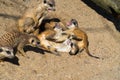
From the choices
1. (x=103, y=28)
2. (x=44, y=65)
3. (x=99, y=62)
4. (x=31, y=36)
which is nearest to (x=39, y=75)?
(x=44, y=65)

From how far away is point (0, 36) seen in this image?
6137mm

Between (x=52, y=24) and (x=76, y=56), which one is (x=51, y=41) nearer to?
(x=52, y=24)

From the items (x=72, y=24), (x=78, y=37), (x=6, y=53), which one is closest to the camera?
(x=6, y=53)

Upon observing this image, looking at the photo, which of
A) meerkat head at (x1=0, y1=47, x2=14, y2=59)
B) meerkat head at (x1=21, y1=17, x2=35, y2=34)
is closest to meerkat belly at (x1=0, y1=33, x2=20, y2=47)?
meerkat head at (x1=0, y1=47, x2=14, y2=59)

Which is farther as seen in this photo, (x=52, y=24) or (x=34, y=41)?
(x=52, y=24)

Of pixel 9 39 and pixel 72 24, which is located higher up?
pixel 9 39

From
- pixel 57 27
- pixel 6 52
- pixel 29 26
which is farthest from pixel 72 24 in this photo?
pixel 6 52

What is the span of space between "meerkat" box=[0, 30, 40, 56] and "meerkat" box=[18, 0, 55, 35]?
0.84 feet

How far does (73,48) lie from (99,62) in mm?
441

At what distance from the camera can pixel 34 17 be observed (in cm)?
665

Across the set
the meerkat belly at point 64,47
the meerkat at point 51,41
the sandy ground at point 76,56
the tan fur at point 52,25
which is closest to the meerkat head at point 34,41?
the sandy ground at point 76,56

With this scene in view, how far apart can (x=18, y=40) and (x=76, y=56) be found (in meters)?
1.00

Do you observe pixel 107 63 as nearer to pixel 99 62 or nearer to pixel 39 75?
pixel 99 62

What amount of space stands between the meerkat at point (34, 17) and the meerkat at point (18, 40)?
0.26m
